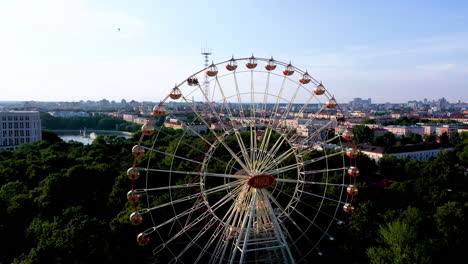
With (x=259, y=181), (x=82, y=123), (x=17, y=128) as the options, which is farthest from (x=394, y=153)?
(x=82, y=123)

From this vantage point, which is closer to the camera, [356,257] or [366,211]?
[356,257]

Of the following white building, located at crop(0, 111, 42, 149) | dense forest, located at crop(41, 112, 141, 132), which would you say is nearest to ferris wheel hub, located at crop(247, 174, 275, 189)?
white building, located at crop(0, 111, 42, 149)

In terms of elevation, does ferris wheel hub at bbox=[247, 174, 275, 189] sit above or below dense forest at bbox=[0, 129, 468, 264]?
above

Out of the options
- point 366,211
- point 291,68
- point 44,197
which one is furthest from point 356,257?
point 44,197

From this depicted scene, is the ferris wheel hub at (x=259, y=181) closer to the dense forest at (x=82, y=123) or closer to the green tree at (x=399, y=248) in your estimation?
the green tree at (x=399, y=248)

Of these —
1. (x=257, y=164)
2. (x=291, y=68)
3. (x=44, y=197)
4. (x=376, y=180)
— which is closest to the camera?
(x=257, y=164)

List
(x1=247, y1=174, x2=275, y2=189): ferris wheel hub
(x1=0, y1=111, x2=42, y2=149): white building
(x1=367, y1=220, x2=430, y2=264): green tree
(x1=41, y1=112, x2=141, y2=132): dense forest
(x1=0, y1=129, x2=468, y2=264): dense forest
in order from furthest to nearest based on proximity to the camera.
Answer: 1. (x1=41, y1=112, x2=141, y2=132): dense forest
2. (x1=0, y1=111, x2=42, y2=149): white building
3. (x1=0, y1=129, x2=468, y2=264): dense forest
4. (x1=367, y1=220, x2=430, y2=264): green tree
5. (x1=247, y1=174, x2=275, y2=189): ferris wheel hub

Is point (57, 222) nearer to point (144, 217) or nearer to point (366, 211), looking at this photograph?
point (144, 217)

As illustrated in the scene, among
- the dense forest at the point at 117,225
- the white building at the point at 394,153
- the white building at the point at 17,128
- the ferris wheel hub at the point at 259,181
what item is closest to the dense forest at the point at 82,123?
the white building at the point at 17,128

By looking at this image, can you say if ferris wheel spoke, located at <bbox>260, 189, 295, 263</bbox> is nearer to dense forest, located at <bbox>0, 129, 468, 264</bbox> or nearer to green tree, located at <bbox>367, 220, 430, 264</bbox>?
dense forest, located at <bbox>0, 129, 468, 264</bbox>
